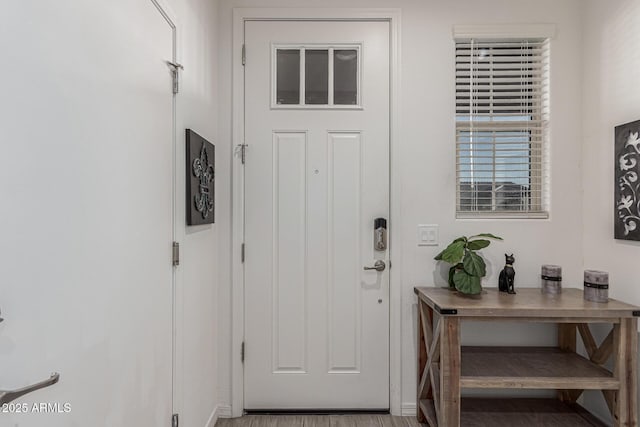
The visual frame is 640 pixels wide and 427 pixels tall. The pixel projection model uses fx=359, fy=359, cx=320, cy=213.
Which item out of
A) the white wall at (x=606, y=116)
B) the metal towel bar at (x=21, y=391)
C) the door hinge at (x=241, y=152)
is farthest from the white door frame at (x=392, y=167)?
the metal towel bar at (x=21, y=391)

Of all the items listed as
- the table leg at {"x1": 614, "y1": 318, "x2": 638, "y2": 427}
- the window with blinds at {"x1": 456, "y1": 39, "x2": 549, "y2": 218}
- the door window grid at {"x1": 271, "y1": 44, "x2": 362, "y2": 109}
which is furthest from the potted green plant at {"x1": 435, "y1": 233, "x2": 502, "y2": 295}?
the door window grid at {"x1": 271, "y1": 44, "x2": 362, "y2": 109}

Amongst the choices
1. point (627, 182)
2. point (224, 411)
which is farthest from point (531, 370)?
point (224, 411)

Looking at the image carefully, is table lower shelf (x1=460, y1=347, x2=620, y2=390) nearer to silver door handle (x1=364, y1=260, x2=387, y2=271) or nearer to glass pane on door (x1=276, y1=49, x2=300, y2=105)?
silver door handle (x1=364, y1=260, x2=387, y2=271)

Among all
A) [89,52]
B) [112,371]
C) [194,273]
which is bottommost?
[112,371]

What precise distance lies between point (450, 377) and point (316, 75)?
77.3 inches

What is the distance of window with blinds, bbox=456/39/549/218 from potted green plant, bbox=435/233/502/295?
34 cm

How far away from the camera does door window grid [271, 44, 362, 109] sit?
2379 millimetres

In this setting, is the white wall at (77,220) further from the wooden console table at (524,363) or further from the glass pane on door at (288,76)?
the wooden console table at (524,363)

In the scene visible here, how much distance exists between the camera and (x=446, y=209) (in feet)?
7.80

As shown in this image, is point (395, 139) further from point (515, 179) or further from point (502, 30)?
point (502, 30)

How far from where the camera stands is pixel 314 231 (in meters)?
2.37

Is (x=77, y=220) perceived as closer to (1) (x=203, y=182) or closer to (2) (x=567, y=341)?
(1) (x=203, y=182)

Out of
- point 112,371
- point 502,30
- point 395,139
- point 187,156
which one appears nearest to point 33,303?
point 112,371

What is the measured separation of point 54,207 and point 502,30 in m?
2.66
